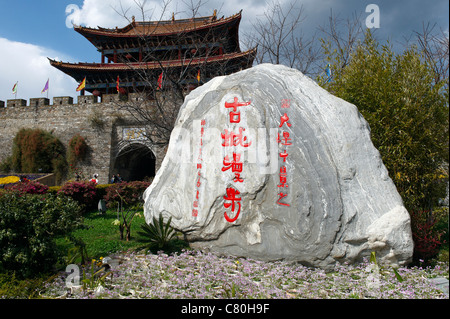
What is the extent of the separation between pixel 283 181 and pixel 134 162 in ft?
44.2

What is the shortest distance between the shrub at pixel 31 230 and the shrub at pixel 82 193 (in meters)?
4.31

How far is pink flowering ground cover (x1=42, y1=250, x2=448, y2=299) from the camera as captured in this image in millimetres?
3121

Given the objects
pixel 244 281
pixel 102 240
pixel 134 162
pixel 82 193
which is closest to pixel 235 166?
pixel 244 281

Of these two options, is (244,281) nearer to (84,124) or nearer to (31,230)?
(31,230)

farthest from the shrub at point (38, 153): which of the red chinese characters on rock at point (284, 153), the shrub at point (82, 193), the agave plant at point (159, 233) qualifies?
the red chinese characters on rock at point (284, 153)

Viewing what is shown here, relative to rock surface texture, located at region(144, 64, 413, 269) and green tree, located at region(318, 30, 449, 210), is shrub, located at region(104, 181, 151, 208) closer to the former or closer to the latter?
rock surface texture, located at region(144, 64, 413, 269)

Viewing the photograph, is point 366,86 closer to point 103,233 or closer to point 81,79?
point 103,233

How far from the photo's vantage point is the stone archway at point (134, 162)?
1478 centimetres

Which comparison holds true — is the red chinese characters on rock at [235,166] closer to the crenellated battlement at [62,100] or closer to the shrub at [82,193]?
the shrub at [82,193]

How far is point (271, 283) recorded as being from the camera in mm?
3281

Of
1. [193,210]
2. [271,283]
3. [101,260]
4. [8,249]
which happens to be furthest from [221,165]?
[8,249]

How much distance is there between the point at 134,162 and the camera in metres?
16.3

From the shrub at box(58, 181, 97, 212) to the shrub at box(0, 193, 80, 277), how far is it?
4309mm

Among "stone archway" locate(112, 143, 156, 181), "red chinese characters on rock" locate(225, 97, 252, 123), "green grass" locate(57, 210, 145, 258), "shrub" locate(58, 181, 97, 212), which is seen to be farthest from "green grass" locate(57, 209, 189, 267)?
"stone archway" locate(112, 143, 156, 181)
